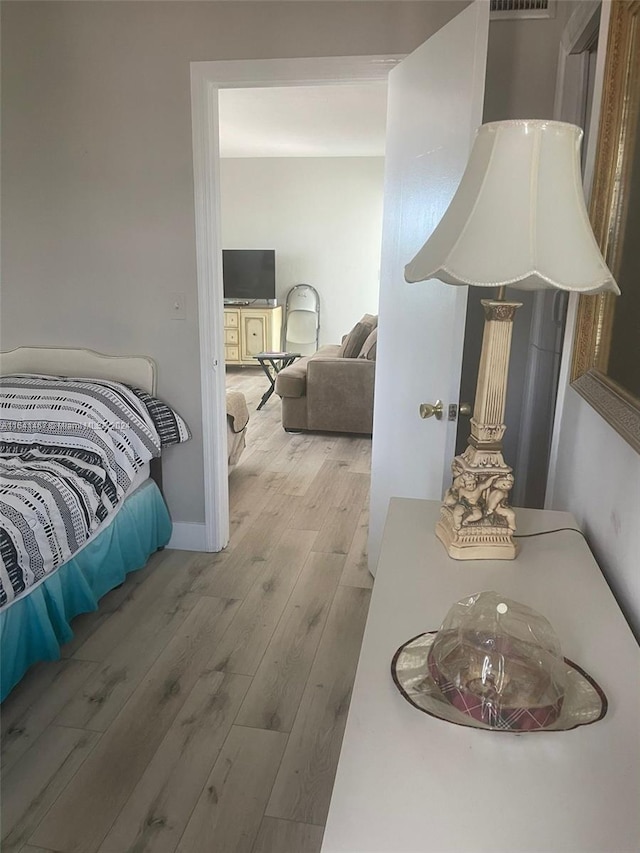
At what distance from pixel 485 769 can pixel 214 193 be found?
239 cm

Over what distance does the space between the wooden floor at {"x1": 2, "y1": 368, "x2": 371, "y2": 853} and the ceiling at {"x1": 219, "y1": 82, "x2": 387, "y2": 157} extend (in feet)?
8.69

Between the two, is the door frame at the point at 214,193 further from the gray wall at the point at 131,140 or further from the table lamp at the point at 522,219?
the table lamp at the point at 522,219

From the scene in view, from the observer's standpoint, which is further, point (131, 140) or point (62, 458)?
point (131, 140)

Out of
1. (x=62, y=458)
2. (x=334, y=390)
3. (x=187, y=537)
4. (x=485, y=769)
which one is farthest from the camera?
(x=334, y=390)

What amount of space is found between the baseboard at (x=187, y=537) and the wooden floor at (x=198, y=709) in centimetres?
6

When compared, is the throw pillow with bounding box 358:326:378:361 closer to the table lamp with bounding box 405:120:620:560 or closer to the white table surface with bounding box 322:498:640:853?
the table lamp with bounding box 405:120:620:560

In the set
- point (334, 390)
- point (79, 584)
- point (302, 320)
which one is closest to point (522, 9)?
point (79, 584)

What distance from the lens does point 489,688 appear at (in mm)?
842

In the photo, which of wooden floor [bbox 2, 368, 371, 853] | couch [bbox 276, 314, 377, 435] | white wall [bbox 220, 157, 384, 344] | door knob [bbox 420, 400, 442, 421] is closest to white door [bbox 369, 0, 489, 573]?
door knob [bbox 420, 400, 442, 421]

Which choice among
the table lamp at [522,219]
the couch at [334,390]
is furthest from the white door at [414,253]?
the couch at [334,390]

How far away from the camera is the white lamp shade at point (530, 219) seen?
98 cm

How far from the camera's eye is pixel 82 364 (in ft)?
9.30

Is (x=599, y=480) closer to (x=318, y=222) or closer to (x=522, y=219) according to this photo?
(x=522, y=219)

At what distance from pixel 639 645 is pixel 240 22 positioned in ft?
8.20
